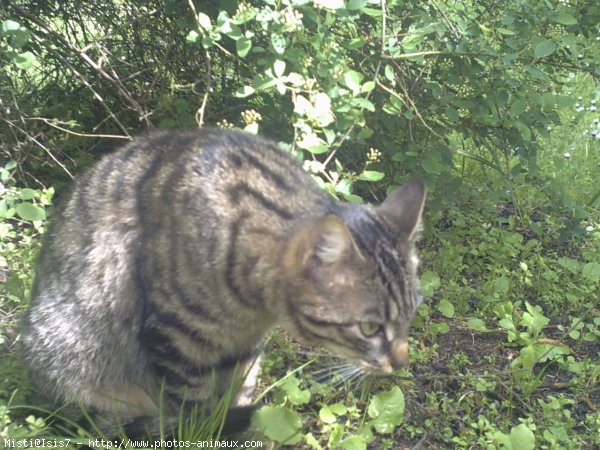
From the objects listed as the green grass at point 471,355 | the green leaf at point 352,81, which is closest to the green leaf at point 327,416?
the green grass at point 471,355

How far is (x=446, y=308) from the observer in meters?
3.35

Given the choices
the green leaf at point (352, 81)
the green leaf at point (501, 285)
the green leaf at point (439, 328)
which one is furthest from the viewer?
the green leaf at point (501, 285)

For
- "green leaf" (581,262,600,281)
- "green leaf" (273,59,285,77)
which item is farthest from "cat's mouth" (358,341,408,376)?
"green leaf" (581,262,600,281)

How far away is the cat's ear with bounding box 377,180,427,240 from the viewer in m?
2.39

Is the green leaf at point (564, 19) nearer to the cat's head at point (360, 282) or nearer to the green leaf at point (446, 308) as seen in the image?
the cat's head at point (360, 282)

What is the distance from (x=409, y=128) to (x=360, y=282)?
1691 mm

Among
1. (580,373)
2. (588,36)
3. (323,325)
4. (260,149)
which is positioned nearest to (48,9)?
(260,149)

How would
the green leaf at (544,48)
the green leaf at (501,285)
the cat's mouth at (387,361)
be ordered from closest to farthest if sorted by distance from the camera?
1. the cat's mouth at (387,361)
2. the green leaf at (544,48)
3. the green leaf at (501,285)

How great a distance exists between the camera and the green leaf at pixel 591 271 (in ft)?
11.9

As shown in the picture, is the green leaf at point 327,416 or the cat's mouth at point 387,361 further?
the green leaf at point 327,416

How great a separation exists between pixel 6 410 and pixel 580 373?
2.53 m

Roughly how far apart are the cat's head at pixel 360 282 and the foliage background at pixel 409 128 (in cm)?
33

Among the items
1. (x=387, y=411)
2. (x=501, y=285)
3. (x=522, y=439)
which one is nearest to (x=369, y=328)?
(x=387, y=411)

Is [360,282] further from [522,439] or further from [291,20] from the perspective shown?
[291,20]
